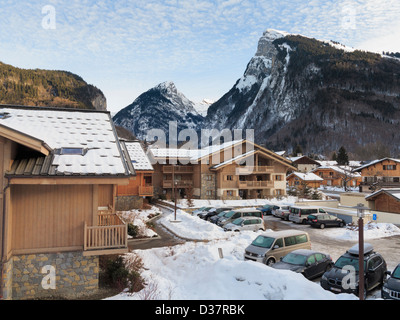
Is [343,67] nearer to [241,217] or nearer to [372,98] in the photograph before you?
[372,98]

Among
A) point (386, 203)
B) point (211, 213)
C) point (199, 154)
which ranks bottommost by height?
point (211, 213)

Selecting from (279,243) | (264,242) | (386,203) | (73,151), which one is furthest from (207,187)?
(73,151)

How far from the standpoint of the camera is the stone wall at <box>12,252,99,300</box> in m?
10.4

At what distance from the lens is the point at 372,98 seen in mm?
189750

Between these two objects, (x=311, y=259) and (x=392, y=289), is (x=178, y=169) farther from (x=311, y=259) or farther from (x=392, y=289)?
(x=392, y=289)

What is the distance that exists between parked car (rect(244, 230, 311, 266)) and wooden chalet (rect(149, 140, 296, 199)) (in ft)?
89.1

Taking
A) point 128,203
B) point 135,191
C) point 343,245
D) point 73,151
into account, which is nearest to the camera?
point 73,151

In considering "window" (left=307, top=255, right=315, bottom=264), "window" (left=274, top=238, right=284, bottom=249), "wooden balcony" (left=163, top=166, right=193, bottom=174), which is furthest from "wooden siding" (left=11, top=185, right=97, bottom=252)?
"wooden balcony" (left=163, top=166, right=193, bottom=174)

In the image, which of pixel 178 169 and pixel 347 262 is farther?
pixel 178 169

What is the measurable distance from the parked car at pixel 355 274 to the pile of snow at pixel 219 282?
2.97m

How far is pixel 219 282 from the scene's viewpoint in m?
10.7

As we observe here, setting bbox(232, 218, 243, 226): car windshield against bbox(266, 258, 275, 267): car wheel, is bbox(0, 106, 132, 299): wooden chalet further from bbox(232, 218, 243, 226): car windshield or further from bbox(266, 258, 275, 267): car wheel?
bbox(232, 218, 243, 226): car windshield

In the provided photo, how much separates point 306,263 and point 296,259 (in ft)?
1.69
